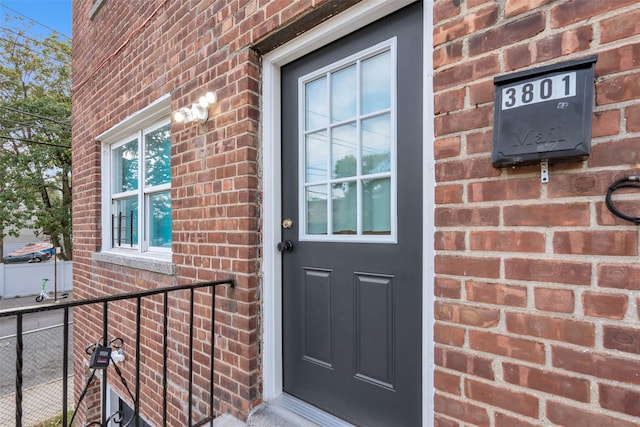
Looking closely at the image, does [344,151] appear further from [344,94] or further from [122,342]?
[122,342]

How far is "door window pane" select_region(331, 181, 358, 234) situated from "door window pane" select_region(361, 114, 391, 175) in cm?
13

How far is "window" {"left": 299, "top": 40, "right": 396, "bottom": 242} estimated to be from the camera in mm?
1576

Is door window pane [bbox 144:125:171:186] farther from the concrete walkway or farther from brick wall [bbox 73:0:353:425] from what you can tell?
the concrete walkway

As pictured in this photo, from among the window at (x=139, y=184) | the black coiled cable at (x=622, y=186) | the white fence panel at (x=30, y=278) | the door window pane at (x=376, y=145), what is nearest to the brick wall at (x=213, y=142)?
the window at (x=139, y=184)

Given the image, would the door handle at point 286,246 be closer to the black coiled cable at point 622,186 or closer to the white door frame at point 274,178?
the white door frame at point 274,178

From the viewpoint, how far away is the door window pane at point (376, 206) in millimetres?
1569

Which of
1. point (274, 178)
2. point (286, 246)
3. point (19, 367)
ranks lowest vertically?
point (19, 367)

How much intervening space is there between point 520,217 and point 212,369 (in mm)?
1868

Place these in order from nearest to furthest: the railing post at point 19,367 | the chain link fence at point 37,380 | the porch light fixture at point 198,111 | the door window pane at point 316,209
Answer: the railing post at point 19,367 < the door window pane at point 316,209 < the porch light fixture at point 198,111 < the chain link fence at point 37,380

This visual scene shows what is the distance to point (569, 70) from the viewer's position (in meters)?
0.94

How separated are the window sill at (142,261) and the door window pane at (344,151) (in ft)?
4.92

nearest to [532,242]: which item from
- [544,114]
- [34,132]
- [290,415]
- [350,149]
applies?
[544,114]

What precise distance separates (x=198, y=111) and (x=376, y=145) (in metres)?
1.25

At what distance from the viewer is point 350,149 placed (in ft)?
5.65
